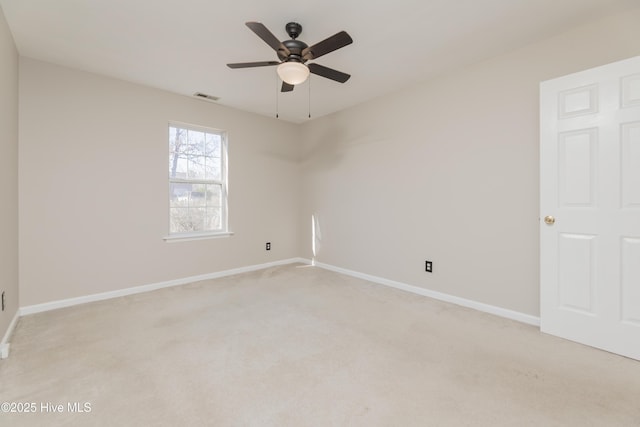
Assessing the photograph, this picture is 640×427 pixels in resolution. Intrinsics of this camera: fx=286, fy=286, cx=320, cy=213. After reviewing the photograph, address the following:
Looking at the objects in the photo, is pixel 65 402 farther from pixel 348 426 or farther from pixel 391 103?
pixel 391 103

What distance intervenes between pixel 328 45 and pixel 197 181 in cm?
279

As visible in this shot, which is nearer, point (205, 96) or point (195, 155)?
point (205, 96)

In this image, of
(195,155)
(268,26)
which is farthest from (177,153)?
(268,26)

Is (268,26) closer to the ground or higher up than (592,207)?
higher up

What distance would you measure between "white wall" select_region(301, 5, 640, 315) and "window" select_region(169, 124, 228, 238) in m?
1.78

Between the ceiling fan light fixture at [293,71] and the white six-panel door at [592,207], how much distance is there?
199cm

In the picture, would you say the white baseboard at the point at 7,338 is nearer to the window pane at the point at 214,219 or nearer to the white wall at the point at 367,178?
the white wall at the point at 367,178

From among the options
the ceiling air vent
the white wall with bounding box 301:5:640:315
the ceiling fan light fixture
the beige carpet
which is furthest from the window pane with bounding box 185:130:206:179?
the ceiling fan light fixture

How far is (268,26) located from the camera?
2.30 meters

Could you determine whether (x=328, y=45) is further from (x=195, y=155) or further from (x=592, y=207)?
(x=195, y=155)

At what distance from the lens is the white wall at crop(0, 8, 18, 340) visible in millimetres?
2133

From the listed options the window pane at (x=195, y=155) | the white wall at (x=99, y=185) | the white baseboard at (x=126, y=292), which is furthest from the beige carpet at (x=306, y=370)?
the window pane at (x=195, y=155)

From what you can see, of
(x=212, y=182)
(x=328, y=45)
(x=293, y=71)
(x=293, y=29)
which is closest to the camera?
(x=328, y=45)

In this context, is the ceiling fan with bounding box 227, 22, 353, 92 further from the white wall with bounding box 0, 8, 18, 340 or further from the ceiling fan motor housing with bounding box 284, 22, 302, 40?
the white wall with bounding box 0, 8, 18, 340
